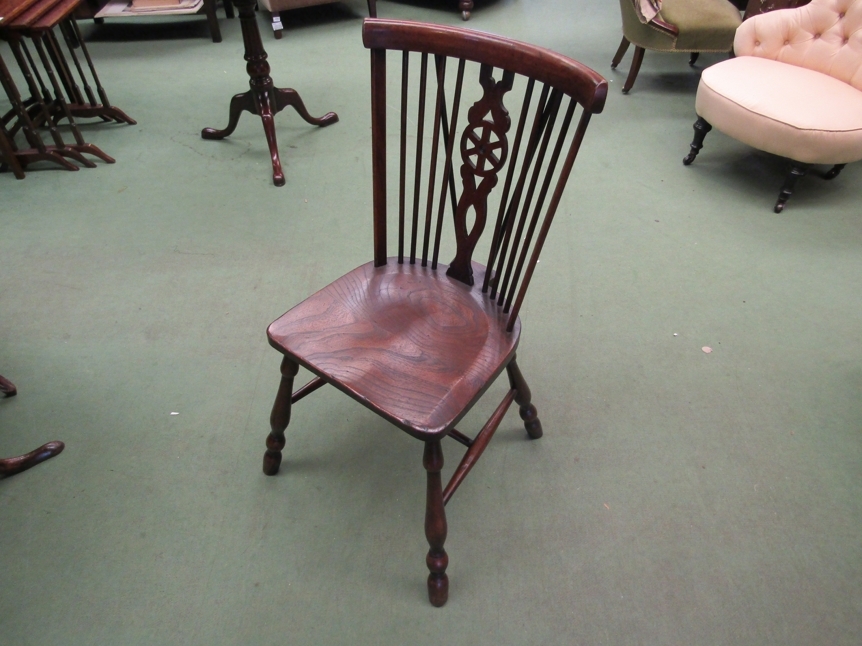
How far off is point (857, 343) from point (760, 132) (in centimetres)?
87

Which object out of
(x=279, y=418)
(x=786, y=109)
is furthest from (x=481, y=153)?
(x=786, y=109)

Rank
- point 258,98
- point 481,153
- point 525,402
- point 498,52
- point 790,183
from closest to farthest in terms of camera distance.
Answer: point 498,52 < point 481,153 < point 525,402 < point 790,183 < point 258,98

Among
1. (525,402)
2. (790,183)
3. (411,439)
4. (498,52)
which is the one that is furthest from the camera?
(790,183)

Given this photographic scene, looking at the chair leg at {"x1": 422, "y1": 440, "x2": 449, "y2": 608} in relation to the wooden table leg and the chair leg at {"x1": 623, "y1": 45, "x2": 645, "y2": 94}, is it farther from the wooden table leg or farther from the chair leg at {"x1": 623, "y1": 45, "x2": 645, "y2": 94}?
the chair leg at {"x1": 623, "y1": 45, "x2": 645, "y2": 94}

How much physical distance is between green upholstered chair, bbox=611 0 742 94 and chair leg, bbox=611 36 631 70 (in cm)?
20

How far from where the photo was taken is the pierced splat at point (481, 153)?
91 cm

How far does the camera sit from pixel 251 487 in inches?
51.1

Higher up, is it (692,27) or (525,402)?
(692,27)

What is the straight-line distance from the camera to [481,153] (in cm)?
98

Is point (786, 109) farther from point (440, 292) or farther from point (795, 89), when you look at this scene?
point (440, 292)

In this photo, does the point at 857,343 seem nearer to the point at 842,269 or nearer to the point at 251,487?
the point at 842,269

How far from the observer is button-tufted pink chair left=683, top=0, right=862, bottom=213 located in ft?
6.35

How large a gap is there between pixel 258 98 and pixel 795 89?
7.16 feet

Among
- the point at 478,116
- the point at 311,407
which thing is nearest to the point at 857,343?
the point at 478,116
